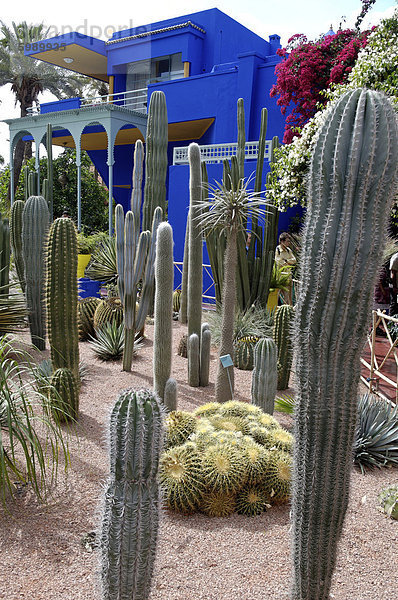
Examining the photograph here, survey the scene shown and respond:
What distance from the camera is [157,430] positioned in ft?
6.73

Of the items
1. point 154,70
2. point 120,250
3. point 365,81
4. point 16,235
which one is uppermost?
point 154,70

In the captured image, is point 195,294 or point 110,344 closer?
point 195,294

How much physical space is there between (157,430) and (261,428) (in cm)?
185

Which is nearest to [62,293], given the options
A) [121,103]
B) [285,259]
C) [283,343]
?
[283,343]

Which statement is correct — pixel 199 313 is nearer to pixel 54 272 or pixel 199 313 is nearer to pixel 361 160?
pixel 54 272

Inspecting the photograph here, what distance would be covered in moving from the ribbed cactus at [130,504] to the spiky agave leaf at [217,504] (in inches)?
48.1

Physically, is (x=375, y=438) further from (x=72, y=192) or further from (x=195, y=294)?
(x=72, y=192)

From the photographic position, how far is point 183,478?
3242 mm

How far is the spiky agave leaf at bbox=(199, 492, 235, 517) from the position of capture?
323 cm

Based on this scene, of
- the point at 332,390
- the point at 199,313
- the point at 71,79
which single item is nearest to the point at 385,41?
the point at 199,313

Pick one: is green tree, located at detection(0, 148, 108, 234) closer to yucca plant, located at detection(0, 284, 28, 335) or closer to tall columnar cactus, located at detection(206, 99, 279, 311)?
tall columnar cactus, located at detection(206, 99, 279, 311)

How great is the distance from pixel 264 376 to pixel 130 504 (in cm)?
250

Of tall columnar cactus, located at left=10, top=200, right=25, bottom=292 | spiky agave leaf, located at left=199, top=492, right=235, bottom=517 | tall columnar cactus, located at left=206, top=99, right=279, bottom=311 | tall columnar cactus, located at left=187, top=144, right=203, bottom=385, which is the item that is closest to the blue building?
tall columnar cactus, located at left=206, top=99, right=279, bottom=311

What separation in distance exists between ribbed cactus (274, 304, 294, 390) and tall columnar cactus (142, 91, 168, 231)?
494 centimetres
